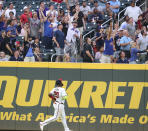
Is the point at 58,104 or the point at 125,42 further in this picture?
the point at 125,42

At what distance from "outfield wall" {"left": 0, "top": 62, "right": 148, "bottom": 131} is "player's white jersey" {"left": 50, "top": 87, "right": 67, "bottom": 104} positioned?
3.70ft

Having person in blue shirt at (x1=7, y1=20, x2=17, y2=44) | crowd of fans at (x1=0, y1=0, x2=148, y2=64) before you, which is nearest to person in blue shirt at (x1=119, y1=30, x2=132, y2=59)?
crowd of fans at (x1=0, y1=0, x2=148, y2=64)

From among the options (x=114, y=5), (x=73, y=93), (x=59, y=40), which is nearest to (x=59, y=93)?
(x=73, y=93)

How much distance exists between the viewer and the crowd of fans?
17.2 m

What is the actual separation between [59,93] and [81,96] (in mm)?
1408

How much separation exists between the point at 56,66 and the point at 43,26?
2360 millimetres

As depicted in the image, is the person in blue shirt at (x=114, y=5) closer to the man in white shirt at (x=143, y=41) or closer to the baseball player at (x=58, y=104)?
the man in white shirt at (x=143, y=41)

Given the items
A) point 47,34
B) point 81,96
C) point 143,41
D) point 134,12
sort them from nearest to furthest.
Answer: point 81,96 → point 143,41 → point 47,34 → point 134,12

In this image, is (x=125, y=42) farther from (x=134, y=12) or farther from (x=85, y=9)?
(x=85, y=9)

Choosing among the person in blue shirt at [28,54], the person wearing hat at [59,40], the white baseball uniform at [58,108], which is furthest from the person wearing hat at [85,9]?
the white baseball uniform at [58,108]

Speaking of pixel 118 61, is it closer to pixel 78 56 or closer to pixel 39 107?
pixel 78 56

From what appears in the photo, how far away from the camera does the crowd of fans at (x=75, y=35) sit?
17203 mm

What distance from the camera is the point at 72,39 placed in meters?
18.2

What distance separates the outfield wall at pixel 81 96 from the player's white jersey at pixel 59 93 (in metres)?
1.13
